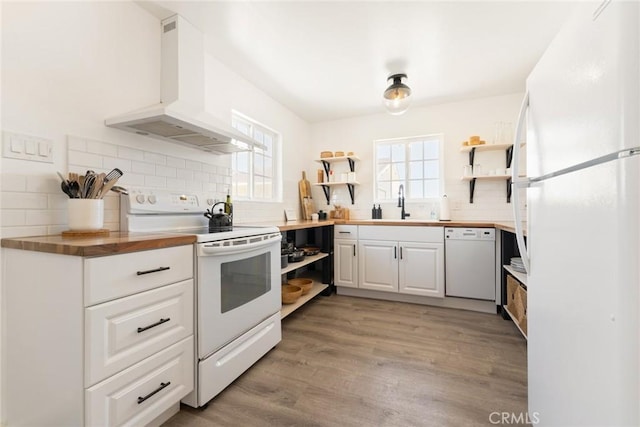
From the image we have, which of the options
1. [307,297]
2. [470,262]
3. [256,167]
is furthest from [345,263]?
[256,167]

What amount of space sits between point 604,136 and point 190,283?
1.61 metres

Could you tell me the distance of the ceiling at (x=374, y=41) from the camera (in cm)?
181

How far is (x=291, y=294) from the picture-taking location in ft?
8.25

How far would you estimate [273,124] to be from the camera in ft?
10.7

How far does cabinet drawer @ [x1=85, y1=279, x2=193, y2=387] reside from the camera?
100cm

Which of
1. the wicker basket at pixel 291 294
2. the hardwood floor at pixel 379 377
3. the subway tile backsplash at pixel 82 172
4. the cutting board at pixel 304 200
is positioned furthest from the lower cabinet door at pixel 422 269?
the subway tile backsplash at pixel 82 172

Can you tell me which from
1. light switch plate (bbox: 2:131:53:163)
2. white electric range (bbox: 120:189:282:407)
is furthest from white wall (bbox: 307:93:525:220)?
light switch plate (bbox: 2:131:53:163)

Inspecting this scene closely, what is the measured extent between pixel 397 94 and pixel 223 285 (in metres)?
2.32

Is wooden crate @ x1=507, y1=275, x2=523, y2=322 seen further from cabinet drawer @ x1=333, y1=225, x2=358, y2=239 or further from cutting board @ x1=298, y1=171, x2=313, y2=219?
cutting board @ x1=298, y1=171, x2=313, y2=219

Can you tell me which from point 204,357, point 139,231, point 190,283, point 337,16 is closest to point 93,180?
point 139,231

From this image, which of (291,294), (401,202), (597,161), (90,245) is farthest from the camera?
(401,202)

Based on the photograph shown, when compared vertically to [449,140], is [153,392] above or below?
below

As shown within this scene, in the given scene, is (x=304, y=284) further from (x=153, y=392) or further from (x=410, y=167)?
(x=410, y=167)

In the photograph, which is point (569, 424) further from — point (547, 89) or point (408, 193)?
point (408, 193)
